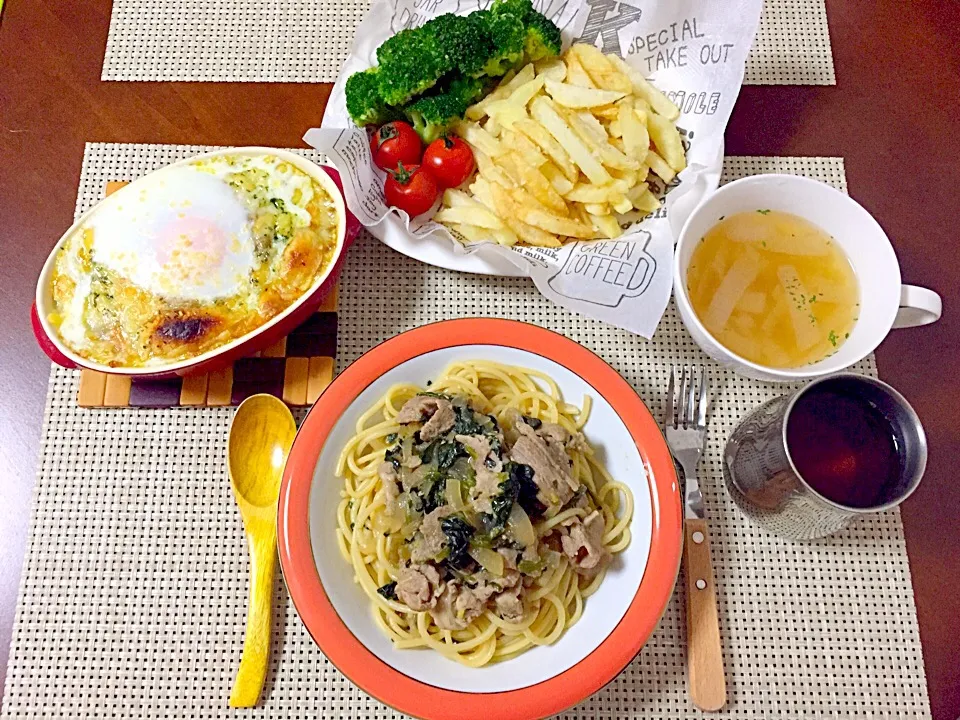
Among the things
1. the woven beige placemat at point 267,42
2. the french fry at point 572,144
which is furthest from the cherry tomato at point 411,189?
the woven beige placemat at point 267,42

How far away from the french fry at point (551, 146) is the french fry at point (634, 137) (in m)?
0.16

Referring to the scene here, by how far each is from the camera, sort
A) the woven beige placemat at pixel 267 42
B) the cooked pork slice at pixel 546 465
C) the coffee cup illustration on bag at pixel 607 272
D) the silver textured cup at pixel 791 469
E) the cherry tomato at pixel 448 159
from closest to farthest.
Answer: the silver textured cup at pixel 791 469
the cooked pork slice at pixel 546 465
the coffee cup illustration on bag at pixel 607 272
the cherry tomato at pixel 448 159
the woven beige placemat at pixel 267 42

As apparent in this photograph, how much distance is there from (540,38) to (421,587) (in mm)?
1555

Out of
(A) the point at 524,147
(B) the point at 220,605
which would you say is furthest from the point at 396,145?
(B) the point at 220,605

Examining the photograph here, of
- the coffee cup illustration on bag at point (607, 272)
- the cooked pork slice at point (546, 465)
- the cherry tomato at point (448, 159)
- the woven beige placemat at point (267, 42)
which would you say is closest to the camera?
the cooked pork slice at point (546, 465)

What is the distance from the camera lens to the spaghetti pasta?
1.60 m

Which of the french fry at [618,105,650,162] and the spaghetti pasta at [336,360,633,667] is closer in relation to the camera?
the spaghetti pasta at [336,360,633,667]

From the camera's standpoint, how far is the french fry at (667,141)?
6.65 ft

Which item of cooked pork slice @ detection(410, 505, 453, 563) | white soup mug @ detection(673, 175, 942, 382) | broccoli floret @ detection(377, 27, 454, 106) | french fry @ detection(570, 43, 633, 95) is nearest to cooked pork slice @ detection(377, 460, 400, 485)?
cooked pork slice @ detection(410, 505, 453, 563)

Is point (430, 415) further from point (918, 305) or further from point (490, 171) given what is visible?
point (918, 305)

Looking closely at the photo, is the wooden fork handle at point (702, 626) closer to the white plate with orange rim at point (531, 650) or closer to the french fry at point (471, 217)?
the white plate with orange rim at point (531, 650)

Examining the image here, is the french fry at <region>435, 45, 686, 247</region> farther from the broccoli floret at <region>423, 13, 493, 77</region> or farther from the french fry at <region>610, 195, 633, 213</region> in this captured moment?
the broccoli floret at <region>423, 13, 493, 77</region>

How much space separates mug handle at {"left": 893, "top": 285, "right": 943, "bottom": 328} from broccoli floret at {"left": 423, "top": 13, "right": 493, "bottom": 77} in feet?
4.16

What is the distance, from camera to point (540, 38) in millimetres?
2051
